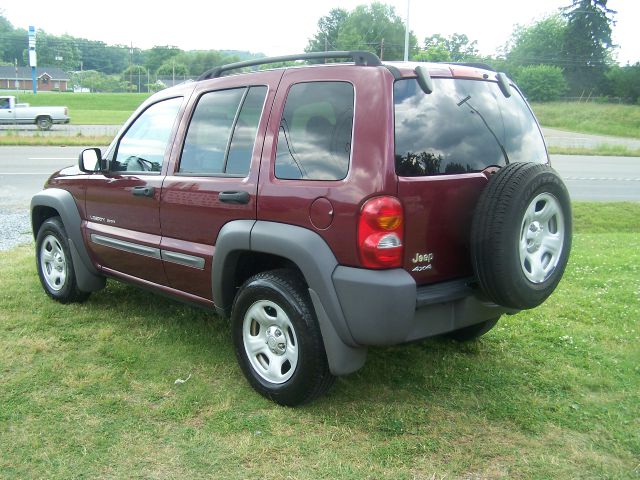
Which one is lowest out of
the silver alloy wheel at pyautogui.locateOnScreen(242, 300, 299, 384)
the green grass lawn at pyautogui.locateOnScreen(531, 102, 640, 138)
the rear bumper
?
the silver alloy wheel at pyautogui.locateOnScreen(242, 300, 299, 384)

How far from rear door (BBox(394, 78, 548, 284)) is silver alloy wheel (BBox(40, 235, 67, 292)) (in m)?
3.38

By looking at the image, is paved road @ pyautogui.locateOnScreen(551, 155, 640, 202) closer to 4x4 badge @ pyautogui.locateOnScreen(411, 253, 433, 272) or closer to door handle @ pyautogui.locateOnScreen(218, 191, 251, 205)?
4x4 badge @ pyautogui.locateOnScreen(411, 253, 433, 272)

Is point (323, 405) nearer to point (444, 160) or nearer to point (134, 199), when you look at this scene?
point (444, 160)

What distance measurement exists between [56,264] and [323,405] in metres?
3.04

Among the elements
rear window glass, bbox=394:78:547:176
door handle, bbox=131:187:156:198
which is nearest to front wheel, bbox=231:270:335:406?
rear window glass, bbox=394:78:547:176

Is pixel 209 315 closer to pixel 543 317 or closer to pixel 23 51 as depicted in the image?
pixel 543 317

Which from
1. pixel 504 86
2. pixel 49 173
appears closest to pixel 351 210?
pixel 504 86

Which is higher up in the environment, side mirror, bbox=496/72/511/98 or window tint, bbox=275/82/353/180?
side mirror, bbox=496/72/511/98

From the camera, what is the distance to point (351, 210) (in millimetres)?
2979

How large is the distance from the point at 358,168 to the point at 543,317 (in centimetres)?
266

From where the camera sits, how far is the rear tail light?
9.64ft

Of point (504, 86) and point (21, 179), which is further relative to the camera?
point (21, 179)

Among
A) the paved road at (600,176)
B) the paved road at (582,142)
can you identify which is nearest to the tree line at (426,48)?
the paved road at (582,142)

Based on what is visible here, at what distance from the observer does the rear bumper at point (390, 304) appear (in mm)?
2924
